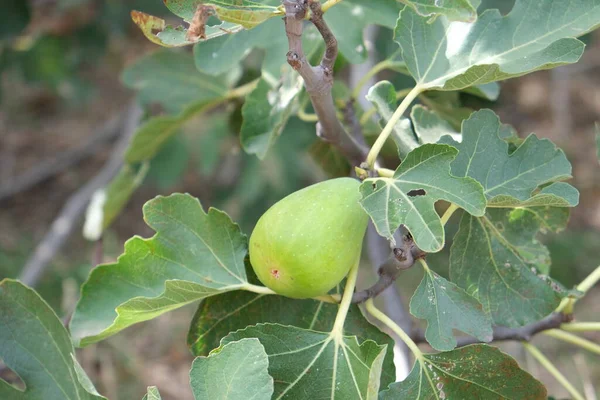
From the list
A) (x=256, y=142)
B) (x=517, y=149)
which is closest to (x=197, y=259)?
(x=256, y=142)

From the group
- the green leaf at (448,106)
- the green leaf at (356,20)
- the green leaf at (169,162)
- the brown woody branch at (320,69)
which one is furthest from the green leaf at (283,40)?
the green leaf at (169,162)

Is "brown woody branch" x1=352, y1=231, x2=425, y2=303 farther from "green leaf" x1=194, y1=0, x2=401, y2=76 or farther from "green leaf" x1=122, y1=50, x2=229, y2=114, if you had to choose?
"green leaf" x1=122, y1=50, x2=229, y2=114

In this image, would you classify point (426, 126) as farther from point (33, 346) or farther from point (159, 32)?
point (33, 346)

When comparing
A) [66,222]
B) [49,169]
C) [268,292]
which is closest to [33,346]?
[268,292]

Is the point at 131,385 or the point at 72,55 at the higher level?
the point at 72,55

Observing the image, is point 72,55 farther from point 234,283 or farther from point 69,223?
point 234,283

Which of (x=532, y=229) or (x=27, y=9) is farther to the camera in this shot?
(x=27, y=9)

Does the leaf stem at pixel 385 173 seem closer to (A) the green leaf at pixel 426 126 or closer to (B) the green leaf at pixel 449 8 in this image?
(A) the green leaf at pixel 426 126
